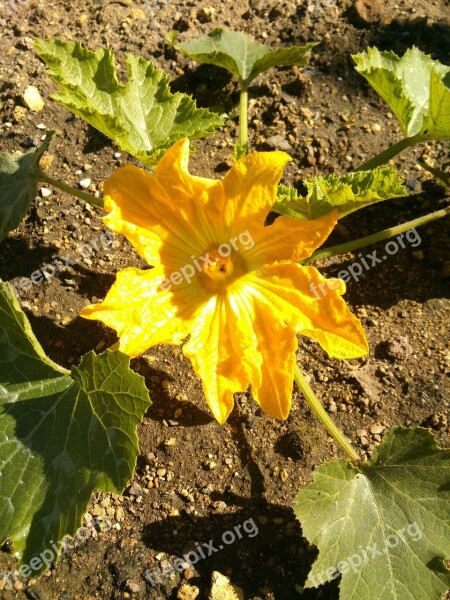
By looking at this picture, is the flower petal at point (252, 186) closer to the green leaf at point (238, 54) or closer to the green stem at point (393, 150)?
the green stem at point (393, 150)

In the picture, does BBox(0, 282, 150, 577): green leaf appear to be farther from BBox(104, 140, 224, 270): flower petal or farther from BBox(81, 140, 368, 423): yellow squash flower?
BBox(104, 140, 224, 270): flower petal

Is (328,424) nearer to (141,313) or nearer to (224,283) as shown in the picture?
(224,283)

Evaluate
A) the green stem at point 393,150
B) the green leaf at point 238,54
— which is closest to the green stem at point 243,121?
the green leaf at point 238,54

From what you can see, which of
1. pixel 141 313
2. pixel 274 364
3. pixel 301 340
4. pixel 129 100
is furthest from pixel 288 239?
pixel 129 100

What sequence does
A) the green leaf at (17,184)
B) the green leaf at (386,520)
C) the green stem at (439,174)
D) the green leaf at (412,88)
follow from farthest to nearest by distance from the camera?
the green stem at (439,174), the green leaf at (17,184), the green leaf at (412,88), the green leaf at (386,520)

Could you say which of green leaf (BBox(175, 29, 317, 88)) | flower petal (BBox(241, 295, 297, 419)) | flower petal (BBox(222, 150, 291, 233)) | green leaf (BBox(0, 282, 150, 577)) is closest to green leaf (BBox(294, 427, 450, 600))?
flower petal (BBox(241, 295, 297, 419))
